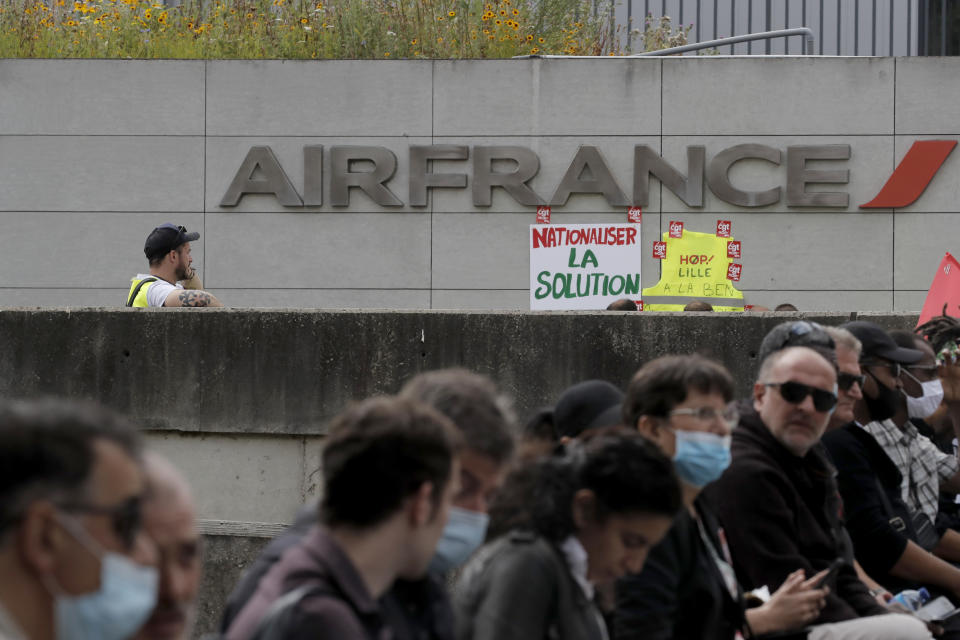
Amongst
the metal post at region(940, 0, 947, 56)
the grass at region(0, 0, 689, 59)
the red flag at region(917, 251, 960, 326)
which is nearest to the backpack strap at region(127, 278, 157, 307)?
the red flag at region(917, 251, 960, 326)

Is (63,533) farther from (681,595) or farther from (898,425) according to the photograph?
(898,425)

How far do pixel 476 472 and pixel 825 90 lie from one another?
12.0m

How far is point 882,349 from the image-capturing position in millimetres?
5918

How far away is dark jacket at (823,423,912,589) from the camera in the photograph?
218 inches

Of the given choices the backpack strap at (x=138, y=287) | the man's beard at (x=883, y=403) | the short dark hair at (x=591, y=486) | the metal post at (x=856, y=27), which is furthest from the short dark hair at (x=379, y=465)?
the metal post at (x=856, y=27)

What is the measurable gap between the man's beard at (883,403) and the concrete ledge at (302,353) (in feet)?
3.26

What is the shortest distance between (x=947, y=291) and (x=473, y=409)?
5.50 metres

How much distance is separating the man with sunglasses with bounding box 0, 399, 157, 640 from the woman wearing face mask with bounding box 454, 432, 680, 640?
3.98 feet

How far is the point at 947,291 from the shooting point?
802 cm

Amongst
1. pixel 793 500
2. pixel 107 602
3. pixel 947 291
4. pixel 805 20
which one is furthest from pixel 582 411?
pixel 805 20

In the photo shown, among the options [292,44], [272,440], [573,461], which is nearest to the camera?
[573,461]

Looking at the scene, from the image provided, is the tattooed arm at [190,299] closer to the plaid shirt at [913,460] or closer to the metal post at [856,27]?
the plaid shirt at [913,460]

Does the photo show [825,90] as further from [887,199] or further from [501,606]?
[501,606]

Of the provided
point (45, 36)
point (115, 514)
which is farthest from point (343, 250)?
point (115, 514)
